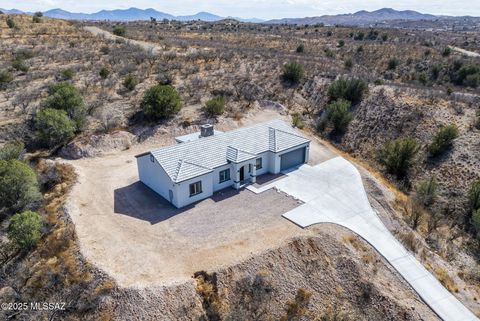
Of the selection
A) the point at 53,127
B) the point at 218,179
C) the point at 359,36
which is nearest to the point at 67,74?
the point at 53,127

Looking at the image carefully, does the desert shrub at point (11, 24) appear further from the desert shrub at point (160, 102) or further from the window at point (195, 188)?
the window at point (195, 188)

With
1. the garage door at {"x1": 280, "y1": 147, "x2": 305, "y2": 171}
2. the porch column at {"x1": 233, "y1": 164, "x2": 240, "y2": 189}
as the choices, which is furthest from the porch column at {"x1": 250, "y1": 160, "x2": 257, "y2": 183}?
the garage door at {"x1": 280, "y1": 147, "x2": 305, "y2": 171}

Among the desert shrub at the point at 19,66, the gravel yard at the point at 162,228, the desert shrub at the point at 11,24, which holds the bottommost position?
the gravel yard at the point at 162,228

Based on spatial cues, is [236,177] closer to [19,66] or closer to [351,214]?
[351,214]

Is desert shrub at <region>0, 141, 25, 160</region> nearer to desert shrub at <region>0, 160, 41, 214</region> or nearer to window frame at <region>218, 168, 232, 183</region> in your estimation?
desert shrub at <region>0, 160, 41, 214</region>

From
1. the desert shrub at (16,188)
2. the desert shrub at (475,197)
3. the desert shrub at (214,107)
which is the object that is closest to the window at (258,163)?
the desert shrub at (214,107)

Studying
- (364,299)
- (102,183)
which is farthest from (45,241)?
(364,299)
